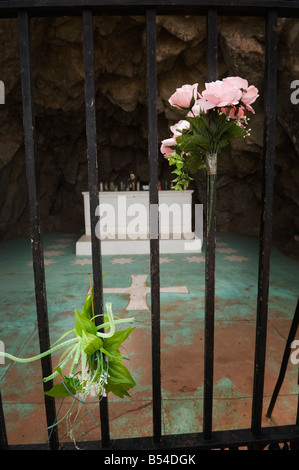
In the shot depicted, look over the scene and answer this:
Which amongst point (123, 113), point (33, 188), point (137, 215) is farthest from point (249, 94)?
point (123, 113)

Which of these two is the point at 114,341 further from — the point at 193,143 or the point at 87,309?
the point at 193,143

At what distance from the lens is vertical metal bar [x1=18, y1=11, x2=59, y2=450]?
3.20 feet

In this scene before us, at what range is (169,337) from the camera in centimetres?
333

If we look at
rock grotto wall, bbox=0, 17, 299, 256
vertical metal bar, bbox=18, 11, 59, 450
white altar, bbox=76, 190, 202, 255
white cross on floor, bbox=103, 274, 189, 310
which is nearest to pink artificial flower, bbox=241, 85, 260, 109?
vertical metal bar, bbox=18, 11, 59, 450

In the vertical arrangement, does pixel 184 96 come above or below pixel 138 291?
above

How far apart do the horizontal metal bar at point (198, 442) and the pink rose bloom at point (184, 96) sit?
45.1 inches

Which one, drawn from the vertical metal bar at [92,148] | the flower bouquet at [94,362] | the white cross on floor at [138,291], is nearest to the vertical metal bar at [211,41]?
the vertical metal bar at [92,148]

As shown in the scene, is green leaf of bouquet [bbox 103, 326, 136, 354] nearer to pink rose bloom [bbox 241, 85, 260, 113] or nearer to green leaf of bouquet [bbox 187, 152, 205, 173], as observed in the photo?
green leaf of bouquet [bbox 187, 152, 205, 173]

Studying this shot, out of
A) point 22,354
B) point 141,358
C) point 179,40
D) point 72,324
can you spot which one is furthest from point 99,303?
point 179,40

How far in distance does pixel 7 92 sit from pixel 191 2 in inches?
262

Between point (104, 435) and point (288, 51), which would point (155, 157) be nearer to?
point (104, 435)

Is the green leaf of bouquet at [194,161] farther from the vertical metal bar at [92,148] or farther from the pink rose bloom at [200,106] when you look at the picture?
the vertical metal bar at [92,148]

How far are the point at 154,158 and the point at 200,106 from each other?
215 mm

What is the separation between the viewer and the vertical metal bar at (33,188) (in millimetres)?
974
